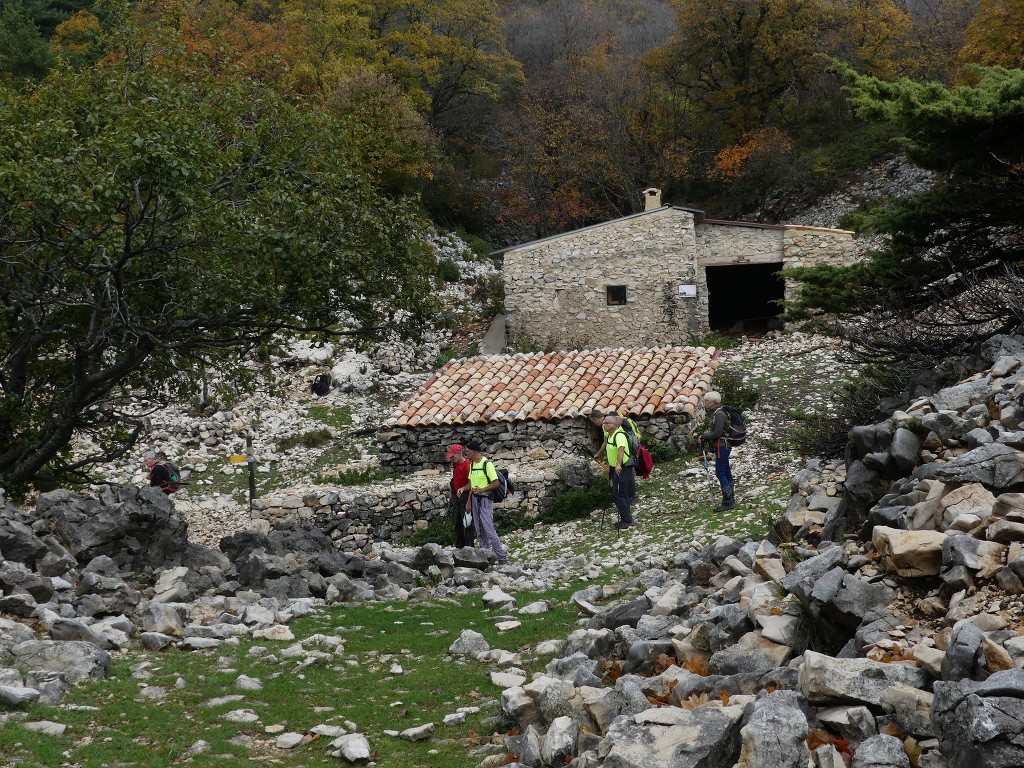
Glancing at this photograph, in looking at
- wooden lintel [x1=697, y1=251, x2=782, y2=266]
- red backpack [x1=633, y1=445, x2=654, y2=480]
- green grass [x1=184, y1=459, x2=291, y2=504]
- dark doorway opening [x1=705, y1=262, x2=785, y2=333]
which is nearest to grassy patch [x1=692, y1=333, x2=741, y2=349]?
wooden lintel [x1=697, y1=251, x2=782, y2=266]

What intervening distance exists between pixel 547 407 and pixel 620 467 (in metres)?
5.04

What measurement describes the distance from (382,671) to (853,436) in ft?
15.7

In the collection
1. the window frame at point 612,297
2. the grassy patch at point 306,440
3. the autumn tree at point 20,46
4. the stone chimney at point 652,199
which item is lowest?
the grassy patch at point 306,440

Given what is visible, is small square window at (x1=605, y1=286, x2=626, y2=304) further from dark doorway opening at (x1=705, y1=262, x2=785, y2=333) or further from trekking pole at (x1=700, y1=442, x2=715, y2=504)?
trekking pole at (x1=700, y1=442, x2=715, y2=504)

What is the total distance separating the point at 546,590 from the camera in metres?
11.6

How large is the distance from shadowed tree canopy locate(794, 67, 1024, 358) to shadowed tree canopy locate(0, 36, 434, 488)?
6619 millimetres

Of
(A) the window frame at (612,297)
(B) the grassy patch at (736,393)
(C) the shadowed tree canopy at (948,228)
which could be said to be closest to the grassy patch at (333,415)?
(A) the window frame at (612,297)

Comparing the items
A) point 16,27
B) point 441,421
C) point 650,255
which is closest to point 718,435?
point 441,421

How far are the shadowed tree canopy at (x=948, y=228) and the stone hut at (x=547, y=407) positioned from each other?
20.6 feet

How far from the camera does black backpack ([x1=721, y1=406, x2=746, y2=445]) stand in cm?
1498

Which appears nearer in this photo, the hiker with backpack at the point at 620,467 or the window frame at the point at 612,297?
the hiker with backpack at the point at 620,467

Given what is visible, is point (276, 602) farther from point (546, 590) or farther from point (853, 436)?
point (853, 436)

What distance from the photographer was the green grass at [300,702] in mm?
6262

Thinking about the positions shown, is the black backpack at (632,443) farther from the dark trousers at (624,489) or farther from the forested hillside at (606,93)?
the forested hillside at (606,93)
